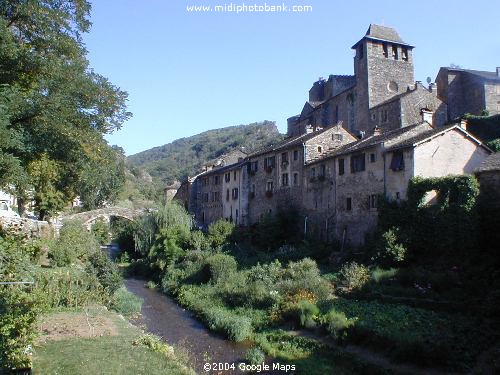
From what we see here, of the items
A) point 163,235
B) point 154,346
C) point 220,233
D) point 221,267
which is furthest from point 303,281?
point 163,235

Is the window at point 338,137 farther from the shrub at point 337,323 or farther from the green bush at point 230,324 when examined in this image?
the shrub at point 337,323

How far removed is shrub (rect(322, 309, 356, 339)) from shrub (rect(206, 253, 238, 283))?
36.5 feet

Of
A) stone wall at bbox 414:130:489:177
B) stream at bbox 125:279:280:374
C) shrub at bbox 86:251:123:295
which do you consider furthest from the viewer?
stone wall at bbox 414:130:489:177

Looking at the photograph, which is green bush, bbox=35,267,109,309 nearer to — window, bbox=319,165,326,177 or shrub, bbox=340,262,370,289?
shrub, bbox=340,262,370,289

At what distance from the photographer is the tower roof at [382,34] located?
43.3 metres

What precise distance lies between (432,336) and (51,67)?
16.1 m

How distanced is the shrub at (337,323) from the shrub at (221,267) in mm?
11125

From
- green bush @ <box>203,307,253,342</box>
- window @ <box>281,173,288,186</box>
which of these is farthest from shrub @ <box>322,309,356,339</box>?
window @ <box>281,173,288,186</box>

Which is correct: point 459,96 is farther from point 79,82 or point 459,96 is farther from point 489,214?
point 79,82

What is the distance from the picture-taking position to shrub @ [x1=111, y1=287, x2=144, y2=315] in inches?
902

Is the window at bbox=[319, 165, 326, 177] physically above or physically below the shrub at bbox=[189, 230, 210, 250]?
above

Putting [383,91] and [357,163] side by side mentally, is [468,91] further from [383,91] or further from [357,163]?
[357,163]

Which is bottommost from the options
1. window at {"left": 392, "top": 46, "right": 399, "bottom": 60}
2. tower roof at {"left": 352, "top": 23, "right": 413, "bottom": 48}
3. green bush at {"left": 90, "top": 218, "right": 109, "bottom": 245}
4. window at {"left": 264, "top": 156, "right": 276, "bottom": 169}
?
green bush at {"left": 90, "top": 218, "right": 109, "bottom": 245}

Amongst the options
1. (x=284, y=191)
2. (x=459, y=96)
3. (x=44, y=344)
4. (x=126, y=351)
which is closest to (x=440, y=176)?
(x=284, y=191)
